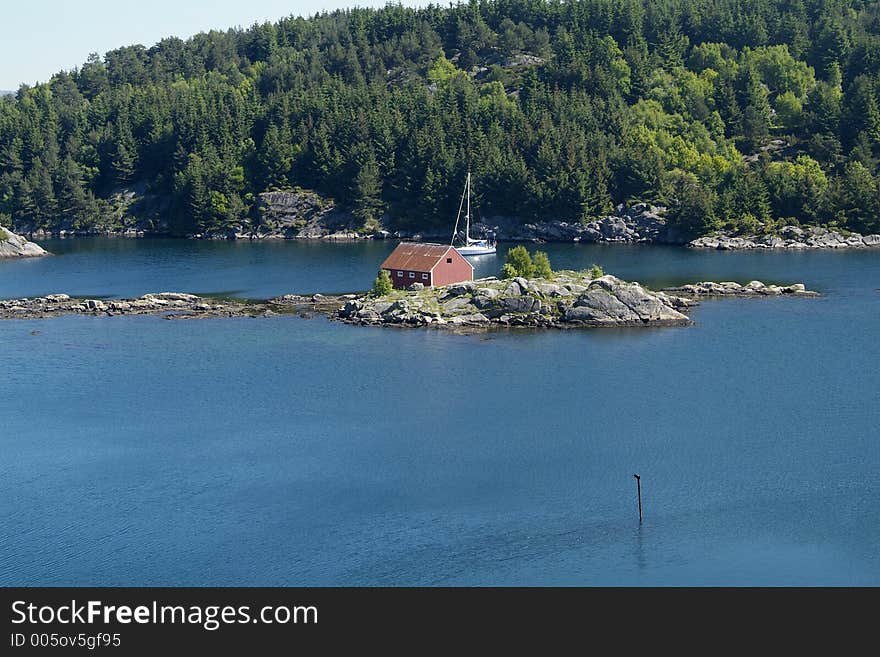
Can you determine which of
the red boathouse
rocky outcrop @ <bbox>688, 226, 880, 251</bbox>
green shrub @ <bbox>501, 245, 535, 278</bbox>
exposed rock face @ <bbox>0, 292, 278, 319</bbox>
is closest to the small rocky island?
green shrub @ <bbox>501, 245, 535, 278</bbox>

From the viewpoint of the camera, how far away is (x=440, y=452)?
56.7m

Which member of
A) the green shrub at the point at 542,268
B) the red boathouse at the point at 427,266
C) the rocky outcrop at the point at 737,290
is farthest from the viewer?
the rocky outcrop at the point at 737,290

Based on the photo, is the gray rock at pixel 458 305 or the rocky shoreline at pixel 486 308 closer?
the rocky shoreline at pixel 486 308

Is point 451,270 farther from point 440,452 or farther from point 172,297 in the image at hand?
point 440,452

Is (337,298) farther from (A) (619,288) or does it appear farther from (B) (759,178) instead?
(B) (759,178)

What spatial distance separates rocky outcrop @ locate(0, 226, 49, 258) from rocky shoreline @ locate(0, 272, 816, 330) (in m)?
43.8

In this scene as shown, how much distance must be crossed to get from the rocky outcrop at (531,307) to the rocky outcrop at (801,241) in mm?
45296

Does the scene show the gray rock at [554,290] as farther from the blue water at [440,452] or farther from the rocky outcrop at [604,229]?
the rocky outcrop at [604,229]

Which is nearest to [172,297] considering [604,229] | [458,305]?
[458,305]

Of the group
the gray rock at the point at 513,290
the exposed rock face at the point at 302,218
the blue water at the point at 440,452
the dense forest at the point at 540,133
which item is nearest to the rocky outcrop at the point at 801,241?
the dense forest at the point at 540,133

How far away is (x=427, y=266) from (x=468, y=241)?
135ft

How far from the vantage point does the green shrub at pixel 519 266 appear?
91062 mm
